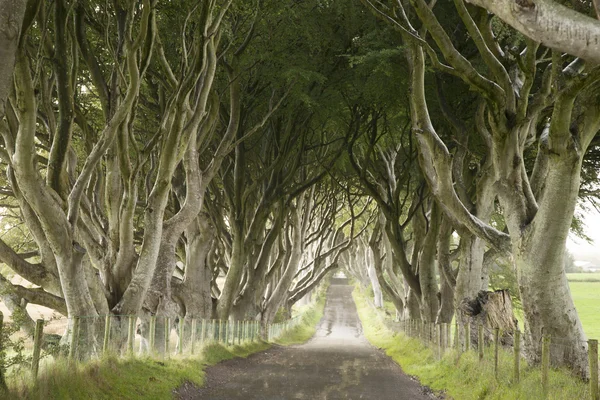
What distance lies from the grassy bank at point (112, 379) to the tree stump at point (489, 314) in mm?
6717

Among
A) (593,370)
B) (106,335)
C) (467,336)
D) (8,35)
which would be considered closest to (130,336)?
(106,335)

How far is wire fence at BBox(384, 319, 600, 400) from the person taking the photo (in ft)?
27.3

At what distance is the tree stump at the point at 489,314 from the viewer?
14633mm

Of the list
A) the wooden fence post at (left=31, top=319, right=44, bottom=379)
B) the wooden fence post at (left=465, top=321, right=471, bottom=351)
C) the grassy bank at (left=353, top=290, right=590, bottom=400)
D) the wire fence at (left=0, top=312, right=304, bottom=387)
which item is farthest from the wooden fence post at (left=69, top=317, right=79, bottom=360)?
the wooden fence post at (left=465, top=321, right=471, bottom=351)

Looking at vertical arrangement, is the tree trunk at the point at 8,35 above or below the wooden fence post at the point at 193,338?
above

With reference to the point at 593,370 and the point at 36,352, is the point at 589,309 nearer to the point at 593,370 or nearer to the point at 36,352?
the point at 593,370

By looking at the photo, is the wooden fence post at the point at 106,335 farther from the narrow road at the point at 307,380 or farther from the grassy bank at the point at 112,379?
the narrow road at the point at 307,380

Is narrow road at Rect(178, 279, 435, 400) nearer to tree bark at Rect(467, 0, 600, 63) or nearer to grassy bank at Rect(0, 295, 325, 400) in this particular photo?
grassy bank at Rect(0, 295, 325, 400)

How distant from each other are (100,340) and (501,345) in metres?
8.83

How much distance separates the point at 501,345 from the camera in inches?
542

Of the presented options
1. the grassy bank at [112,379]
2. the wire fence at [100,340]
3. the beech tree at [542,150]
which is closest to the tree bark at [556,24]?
the beech tree at [542,150]

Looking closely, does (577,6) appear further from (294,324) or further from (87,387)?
(294,324)

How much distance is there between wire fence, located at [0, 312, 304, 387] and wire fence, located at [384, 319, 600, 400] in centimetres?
657

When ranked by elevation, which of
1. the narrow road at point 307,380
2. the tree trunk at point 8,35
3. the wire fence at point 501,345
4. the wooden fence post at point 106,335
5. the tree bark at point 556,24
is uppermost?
the tree trunk at point 8,35
